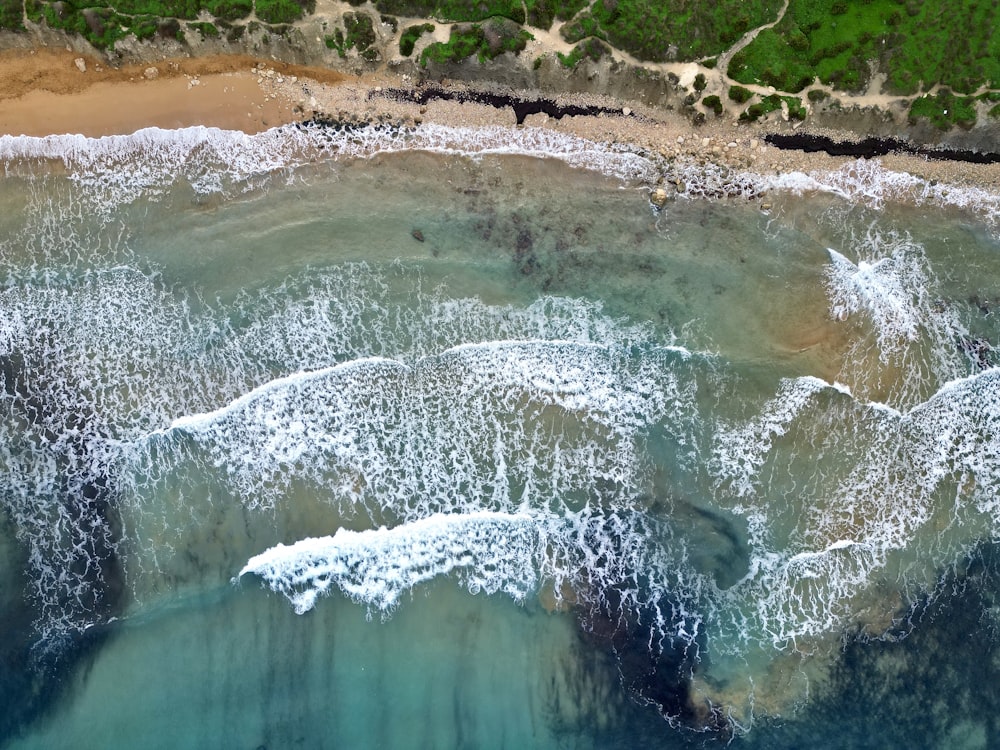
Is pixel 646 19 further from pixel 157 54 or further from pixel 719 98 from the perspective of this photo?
pixel 157 54

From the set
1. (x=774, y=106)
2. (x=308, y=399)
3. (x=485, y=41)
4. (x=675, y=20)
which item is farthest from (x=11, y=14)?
(x=774, y=106)

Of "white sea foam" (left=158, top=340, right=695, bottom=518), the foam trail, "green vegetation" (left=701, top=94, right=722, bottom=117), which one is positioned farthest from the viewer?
"green vegetation" (left=701, top=94, right=722, bottom=117)

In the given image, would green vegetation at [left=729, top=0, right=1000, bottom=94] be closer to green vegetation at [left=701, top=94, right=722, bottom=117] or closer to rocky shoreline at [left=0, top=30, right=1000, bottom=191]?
green vegetation at [left=701, top=94, right=722, bottom=117]

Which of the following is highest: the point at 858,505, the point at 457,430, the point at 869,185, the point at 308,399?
the point at 869,185

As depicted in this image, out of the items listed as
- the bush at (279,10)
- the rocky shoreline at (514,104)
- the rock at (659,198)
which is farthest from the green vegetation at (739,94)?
the bush at (279,10)

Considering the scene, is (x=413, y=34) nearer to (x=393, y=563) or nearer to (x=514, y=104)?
(x=514, y=104)

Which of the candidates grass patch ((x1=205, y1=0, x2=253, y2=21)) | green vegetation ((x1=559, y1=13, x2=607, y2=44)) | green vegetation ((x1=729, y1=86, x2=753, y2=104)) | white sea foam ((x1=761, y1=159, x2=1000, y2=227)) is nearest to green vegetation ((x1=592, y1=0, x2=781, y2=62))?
green vegetation ((x1=559, y1=13, x2=607, y2=44))

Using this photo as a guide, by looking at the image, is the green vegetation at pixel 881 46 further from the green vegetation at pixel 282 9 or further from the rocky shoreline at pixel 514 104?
the green vegetation at pixel 282 9
